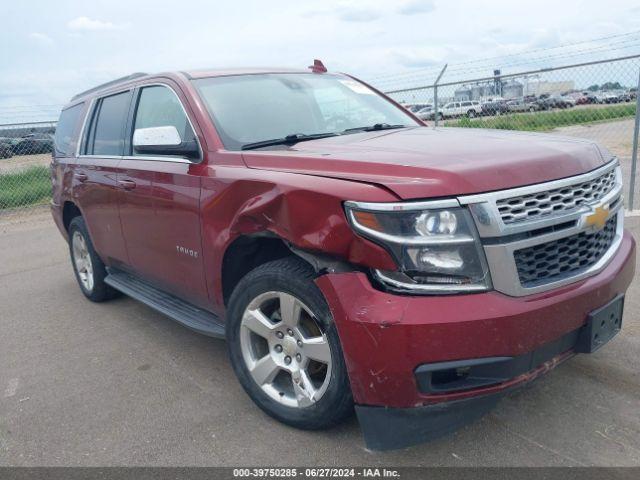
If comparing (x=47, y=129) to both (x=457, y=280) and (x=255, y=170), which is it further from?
(x=457, y=280)

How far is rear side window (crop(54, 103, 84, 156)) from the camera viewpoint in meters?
5.56

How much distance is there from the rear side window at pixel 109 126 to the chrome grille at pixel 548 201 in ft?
10.1

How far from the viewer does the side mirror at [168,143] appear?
3449mm

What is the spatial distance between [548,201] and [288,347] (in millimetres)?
1396

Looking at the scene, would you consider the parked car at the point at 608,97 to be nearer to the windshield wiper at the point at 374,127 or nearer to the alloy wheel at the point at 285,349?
the windshield wiper at the point at 374,127

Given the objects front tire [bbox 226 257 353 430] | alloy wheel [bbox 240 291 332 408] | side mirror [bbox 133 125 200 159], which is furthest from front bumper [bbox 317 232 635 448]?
side mirror [bbox 133 125 200 159]

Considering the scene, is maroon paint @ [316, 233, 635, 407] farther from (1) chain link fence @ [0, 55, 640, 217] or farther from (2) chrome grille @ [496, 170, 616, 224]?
A: (1) chain link fence @ [0, 55, 640, 217]

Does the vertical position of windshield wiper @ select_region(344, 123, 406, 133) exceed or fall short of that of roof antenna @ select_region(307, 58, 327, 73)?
it falls short

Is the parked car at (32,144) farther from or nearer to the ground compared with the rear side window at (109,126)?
nearer to the ground

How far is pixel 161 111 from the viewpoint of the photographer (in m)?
4.05

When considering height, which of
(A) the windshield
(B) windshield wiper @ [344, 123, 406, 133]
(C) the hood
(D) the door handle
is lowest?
(D) the door handle

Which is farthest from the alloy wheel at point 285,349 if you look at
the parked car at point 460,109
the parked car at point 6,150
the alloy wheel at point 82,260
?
the parked car at point 6,150

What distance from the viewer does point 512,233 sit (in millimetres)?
2408

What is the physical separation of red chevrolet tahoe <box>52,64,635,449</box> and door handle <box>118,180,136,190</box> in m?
0.12
